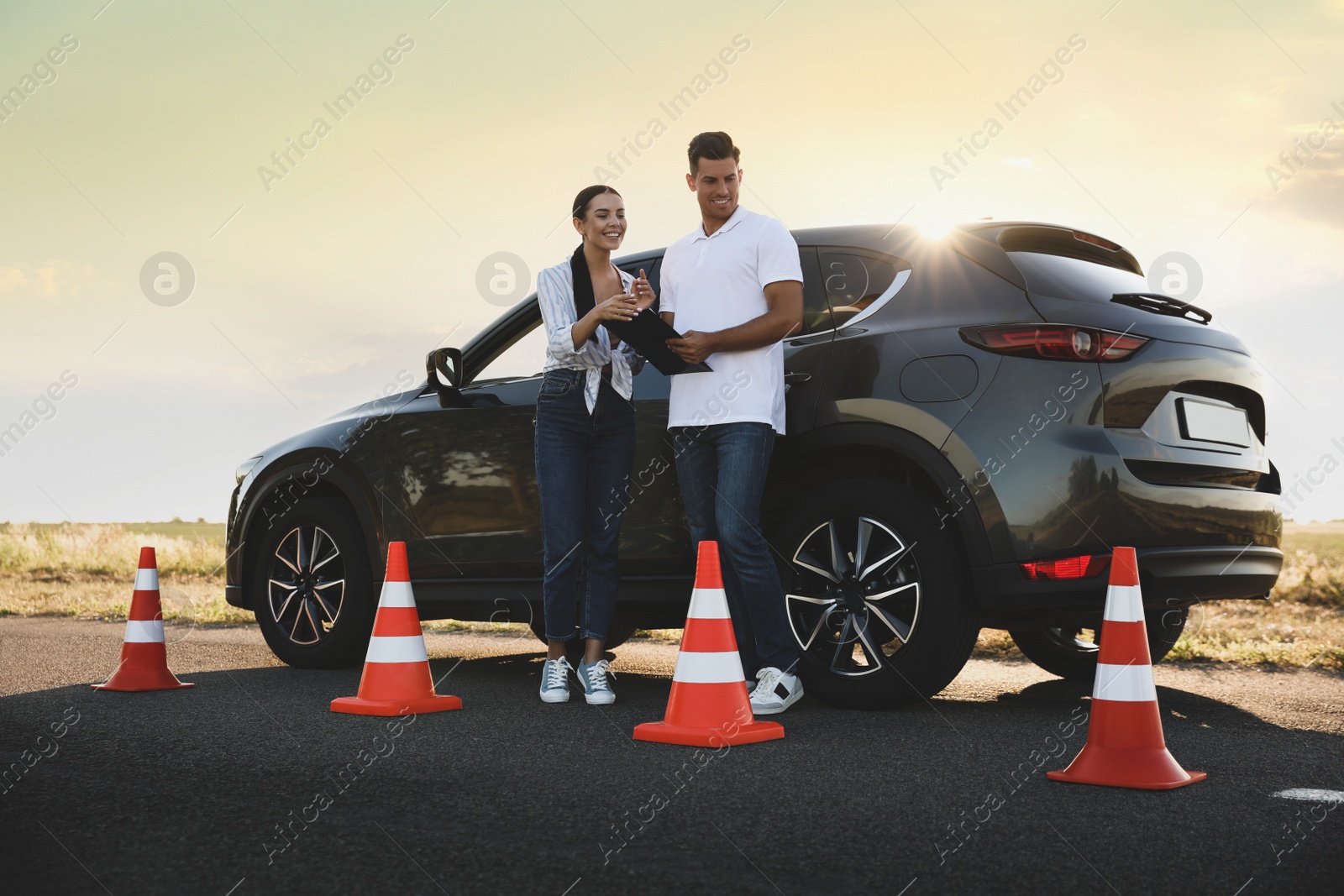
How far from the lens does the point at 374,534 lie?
18.6 feet

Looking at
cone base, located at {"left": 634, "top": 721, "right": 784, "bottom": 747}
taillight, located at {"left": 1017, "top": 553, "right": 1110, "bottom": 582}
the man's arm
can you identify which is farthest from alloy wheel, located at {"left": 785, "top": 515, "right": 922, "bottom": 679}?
the man's arm

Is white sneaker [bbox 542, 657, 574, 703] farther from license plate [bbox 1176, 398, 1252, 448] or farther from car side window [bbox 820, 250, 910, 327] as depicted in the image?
license plate [bbox 1176, 398, 1252, 448]

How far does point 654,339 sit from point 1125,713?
80.1 inches

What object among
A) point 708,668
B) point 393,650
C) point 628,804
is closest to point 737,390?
point 708,668

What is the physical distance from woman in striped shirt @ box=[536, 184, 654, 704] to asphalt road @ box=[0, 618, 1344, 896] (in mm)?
364

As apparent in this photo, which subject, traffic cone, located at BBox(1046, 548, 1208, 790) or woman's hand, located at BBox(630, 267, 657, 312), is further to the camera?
woman's hand, located at BBox(630, 267, 657, 312)

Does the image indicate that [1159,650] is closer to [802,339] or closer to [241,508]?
[802,339]

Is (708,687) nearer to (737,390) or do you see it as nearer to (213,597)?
(737,390)

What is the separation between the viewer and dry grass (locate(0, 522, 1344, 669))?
6516mm

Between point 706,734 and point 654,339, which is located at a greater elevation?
point 654,339

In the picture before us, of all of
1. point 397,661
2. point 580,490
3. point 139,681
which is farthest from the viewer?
point 139,681

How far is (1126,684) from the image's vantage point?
10.9 ft

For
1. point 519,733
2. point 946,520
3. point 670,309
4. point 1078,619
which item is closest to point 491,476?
point 670,309

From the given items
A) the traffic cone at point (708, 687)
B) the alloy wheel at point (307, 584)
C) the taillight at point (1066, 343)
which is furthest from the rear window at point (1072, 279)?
the alloy wheel at point (307, 584)
